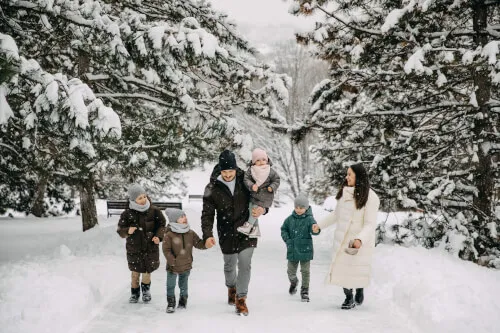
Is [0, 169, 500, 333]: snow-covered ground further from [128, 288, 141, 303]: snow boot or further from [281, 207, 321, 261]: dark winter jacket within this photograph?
[281, 207, 321, 261]: dark winter jacket

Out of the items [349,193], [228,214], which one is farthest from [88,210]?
[349,193]

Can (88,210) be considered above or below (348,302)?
above

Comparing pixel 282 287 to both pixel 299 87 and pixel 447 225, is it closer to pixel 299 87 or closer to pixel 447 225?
pixel 447 225

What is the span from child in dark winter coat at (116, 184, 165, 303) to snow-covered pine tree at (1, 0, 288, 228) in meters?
2.49

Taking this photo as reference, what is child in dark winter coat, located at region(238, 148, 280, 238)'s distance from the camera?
528 centimetres

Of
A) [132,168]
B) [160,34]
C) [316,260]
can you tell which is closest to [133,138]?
[132,168]

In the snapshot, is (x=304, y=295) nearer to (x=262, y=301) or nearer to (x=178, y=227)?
(x=262, y=301)

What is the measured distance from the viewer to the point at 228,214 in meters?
5.38

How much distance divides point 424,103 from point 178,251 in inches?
263

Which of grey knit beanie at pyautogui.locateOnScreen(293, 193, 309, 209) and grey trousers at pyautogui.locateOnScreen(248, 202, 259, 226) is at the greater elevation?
grey knit beanie at pyautogui.locateOnScreen(293, 193, 309, 209)

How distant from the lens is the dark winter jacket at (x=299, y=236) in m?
5.99

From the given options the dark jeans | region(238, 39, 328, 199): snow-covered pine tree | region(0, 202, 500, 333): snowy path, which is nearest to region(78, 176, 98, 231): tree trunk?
region(0, 202, 500, 333): snowy path

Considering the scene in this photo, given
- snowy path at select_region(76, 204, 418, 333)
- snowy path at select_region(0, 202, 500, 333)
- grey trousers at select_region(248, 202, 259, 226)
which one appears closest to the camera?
snowy path at select_region(0, 202, 500, 333)

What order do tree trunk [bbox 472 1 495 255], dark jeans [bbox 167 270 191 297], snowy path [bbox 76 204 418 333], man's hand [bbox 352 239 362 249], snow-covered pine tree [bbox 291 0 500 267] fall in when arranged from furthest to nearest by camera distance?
tree trunk [bbox 472 1 495 255] < snow-covered pine tree [bbox 291 0 500 267] < dark jeans [bbox 167 270 191 297] < man's hand [bbox 352 239 362 249] < snowy path [bbox 76 204 418 333]
